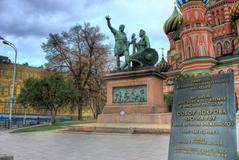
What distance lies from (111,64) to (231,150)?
29.7 meters

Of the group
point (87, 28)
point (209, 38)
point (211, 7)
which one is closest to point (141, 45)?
point (87, 28)

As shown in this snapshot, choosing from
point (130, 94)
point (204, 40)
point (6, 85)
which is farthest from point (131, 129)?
point (6, 85)

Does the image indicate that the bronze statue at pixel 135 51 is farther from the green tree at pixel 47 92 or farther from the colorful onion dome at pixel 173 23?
the colorful onion dome at pixel 173 23

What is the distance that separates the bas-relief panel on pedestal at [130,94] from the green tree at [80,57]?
14.1 meters

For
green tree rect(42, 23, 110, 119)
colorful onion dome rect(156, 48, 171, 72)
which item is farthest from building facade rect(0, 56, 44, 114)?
colorful onion dome rect(156, 48, 171, 72)

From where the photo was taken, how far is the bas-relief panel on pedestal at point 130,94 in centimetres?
1605

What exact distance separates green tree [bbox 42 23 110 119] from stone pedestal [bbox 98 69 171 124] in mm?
13806

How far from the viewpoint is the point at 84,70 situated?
30.9 m

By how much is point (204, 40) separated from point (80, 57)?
2828cm

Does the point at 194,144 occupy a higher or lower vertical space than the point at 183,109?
lower

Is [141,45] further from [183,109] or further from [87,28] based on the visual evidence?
[87,28]

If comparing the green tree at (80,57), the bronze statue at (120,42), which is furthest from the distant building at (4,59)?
the bronze statue at (120,42)

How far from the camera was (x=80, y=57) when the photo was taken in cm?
3070

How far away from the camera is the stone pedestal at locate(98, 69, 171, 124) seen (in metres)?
15.1
